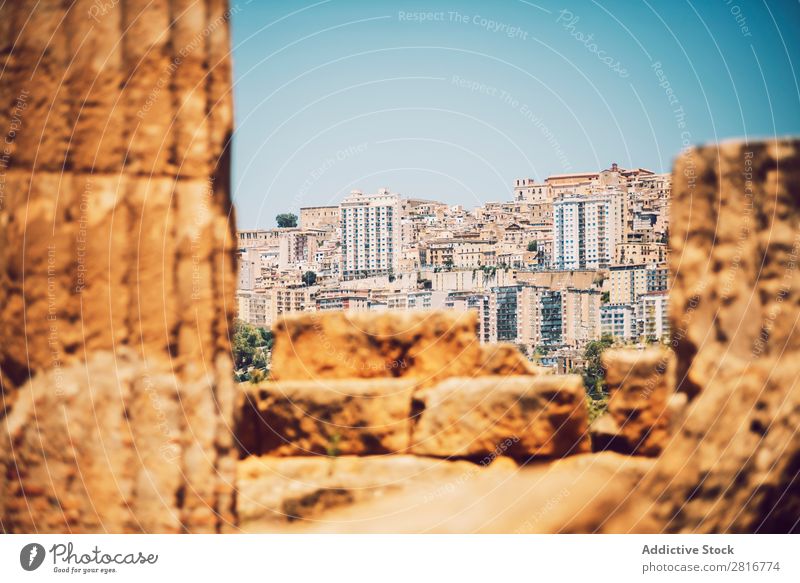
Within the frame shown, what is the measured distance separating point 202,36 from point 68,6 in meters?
0.62

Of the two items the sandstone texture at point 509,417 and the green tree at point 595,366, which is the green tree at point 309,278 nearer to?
the green tree at point 595,366

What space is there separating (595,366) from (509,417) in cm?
234

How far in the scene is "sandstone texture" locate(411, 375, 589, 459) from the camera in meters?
4.04

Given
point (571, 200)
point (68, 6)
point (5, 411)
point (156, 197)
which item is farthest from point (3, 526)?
point (571, 200)

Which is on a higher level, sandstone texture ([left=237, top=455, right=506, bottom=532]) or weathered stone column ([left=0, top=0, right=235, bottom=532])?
weathered stone column ([left=0, top=0, right=235, bottom=532])

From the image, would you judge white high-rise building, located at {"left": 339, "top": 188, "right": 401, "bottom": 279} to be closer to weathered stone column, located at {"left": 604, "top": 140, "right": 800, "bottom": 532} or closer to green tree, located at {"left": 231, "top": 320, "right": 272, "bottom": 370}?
green tree, located at {"left": 231, "top": 320, "right": 272, "bottom": 370}

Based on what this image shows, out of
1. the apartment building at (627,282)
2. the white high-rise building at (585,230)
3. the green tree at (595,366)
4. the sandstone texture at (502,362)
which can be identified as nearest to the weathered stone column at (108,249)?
the sandstone texture at (502,362)

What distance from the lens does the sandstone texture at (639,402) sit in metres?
3.83

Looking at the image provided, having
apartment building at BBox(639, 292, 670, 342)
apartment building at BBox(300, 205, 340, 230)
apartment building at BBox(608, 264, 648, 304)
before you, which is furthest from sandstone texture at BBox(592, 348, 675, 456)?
apartment building at BBox(608, 264, 648, 304)

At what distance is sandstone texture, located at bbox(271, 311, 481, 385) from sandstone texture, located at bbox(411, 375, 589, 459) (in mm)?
200

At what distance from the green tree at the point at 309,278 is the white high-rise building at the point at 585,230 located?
2.08 meters

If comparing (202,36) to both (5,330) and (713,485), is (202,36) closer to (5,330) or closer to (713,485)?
(5,330)

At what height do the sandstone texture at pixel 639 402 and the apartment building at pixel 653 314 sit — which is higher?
the apartment building at pixel 653 314

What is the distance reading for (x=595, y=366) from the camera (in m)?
6.20
